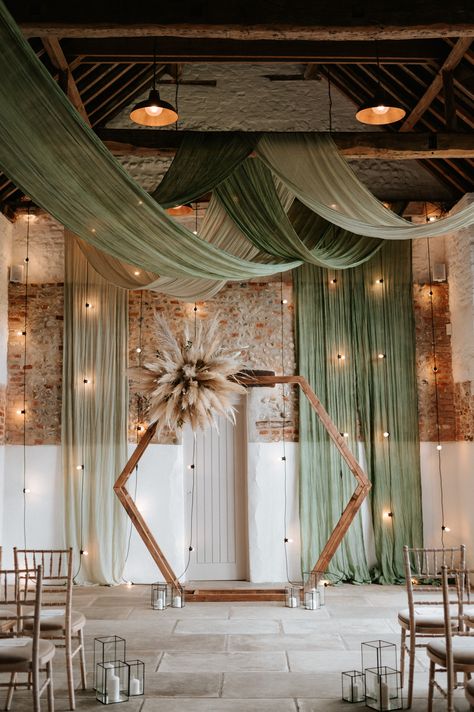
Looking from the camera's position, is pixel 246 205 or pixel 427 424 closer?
pixel 246 205

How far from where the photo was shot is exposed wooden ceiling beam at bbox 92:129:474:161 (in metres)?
6.05

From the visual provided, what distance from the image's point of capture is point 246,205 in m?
5.56

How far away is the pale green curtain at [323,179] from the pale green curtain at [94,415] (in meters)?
4.13

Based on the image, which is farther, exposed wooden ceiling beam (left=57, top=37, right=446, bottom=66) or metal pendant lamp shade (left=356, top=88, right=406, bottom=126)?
exposed wooden ceiling beam (left=57, top=37, right=446, bottom=66)

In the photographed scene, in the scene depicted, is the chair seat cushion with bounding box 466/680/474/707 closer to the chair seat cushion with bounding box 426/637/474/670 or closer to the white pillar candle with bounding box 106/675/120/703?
the chair seat cushion with bounding box 426/637/474/670

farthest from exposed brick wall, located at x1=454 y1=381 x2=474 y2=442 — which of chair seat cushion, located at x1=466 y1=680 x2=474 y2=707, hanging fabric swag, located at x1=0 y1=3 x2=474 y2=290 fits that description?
chair seat cushion, located at x1=466 y1=680 x2=474 y2=707

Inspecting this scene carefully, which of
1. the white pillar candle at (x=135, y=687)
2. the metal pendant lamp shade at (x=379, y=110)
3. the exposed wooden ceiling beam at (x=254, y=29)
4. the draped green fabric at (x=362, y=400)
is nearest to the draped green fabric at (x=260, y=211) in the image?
the metal pendant lamp shade at (x=379, y=110)

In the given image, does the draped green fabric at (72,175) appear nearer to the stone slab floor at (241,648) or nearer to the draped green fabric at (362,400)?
the stone slab floor at (241,648)

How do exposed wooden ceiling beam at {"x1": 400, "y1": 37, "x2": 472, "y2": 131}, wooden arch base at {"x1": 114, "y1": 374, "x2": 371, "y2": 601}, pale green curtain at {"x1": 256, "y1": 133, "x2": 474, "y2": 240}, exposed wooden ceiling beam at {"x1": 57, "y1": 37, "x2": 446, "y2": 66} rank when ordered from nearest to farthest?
pale green curtain at {"x1": 256, "y1": 133, "x2": 474, "y2": 240} → exposed wooden ceiling beam at {"x1": 400, "y1": 37, "x2": 472, "y2": 131} → exposed wooden ceiling beam at {"x1": 57, "y1": 37, "x2": 446, "y2": 66} → wooden arch base at {"x1": 114, "y1": 374, "x2": 371, "y2": 601}

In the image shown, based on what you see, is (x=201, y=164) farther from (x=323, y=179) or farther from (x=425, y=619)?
(x=425, y=619)

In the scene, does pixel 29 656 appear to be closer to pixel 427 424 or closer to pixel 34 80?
pixel 34 80

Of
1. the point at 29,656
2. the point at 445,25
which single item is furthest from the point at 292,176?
the point at 29,656

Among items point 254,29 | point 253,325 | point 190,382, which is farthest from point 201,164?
point 253,325

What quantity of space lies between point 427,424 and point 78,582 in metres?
4.65
